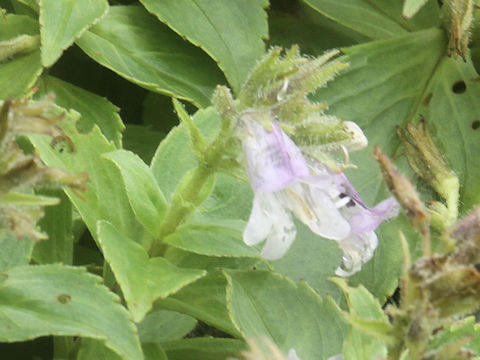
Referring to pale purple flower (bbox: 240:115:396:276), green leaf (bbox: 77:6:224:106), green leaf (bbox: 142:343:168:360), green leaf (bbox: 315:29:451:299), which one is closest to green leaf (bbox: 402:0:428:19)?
green leaf (bbox: 315:29:451:299)

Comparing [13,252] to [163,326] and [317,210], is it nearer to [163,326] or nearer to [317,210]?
[163,326]

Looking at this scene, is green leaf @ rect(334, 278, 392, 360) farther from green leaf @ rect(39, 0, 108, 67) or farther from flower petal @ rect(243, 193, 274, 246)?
green leaf @ rect(39, 0, 108, 67)

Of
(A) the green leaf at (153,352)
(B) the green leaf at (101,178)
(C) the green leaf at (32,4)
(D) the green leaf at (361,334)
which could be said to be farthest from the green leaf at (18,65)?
(D) the green leaf at (361,334)

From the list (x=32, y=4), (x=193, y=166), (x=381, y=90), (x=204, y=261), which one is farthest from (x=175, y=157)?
(x=381, y=90)

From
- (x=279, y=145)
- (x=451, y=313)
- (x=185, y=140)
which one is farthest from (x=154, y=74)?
(x=451, y=313)

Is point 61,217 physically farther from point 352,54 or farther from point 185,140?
point 352,54

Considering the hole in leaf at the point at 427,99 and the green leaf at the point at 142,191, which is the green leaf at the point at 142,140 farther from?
the hole in leaf at the point at 427,99
